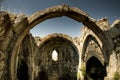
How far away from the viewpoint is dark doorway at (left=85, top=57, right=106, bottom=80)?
15758mm

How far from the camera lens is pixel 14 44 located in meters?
8.84

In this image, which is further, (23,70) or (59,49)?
(59,49)

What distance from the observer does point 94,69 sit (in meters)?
16.1

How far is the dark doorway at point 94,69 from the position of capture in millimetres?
15758

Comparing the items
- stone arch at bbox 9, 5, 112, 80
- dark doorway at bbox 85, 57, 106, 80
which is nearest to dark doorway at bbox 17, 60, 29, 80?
dark doorway at bbox 85, 57, 106, 80

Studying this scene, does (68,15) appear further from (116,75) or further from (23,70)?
(23,70)

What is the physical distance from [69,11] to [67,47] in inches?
514

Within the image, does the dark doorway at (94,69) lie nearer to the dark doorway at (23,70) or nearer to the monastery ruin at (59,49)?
the monastery ruin at (59,49)

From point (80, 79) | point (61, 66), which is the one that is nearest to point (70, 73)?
point (61, 66)

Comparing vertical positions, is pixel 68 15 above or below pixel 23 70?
above

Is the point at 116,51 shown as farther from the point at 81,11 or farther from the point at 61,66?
the point at 61,66

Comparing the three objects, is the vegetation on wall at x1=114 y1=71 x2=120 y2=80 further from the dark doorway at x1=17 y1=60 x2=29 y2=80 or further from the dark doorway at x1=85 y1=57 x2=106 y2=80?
the dark doorway at x1=17 y1=60 x2=29 y2=80

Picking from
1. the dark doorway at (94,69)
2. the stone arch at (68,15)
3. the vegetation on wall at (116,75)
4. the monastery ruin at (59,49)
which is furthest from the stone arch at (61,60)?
the vegetation on wall at (116,75)

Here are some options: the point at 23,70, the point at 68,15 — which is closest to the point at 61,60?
the point at 23,70
